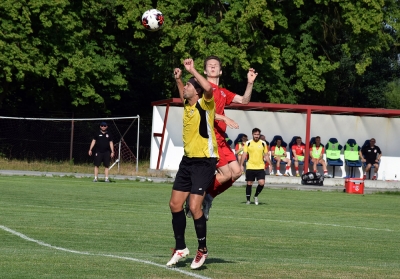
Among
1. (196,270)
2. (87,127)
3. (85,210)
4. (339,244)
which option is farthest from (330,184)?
(196,270)

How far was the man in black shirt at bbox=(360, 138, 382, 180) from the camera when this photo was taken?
3762cm

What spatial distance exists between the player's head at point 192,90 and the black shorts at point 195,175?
0.68 meters

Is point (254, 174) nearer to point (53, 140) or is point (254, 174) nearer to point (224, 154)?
point (224, 154)

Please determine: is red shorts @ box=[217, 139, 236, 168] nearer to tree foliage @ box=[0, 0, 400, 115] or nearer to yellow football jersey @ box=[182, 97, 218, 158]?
yellow football jersey @ box=[182, 97, 218, 158]

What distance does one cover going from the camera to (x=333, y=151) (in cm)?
3772

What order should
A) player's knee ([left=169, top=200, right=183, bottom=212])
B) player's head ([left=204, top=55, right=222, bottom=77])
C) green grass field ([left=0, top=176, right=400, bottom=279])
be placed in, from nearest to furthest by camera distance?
green grass field ([left=0, top=176, right=400, bottom=279]) < player's knee ([left=169, top=200, right=183, bottom=212]) < player's head ([left=204, top=55, right=222, bottom=77])

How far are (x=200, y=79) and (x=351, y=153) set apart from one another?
29.6 meters

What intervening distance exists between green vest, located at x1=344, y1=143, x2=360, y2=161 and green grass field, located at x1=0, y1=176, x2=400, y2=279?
1250 centimetres

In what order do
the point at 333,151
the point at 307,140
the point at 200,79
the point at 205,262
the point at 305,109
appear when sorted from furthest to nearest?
the point at 333,151 < the point at 305,109 < the point at 307,140 < the point at 205,262 < the point at 200,79

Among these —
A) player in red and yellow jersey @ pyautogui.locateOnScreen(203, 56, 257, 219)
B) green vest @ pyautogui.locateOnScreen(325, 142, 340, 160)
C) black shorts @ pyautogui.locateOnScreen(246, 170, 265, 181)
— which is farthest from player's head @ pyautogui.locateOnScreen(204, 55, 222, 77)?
green vest @ pyautogui.locateOnScreen(325, 142, 340, 160)

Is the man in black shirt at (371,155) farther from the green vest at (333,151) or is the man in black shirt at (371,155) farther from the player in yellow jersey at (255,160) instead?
the player in yellow jersey at (255,160)

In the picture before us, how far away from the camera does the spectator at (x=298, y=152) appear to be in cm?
3731

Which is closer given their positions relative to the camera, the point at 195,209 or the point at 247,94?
the point at 195,209

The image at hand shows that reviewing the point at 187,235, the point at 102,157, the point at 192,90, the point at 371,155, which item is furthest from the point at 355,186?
the point at 192,90
